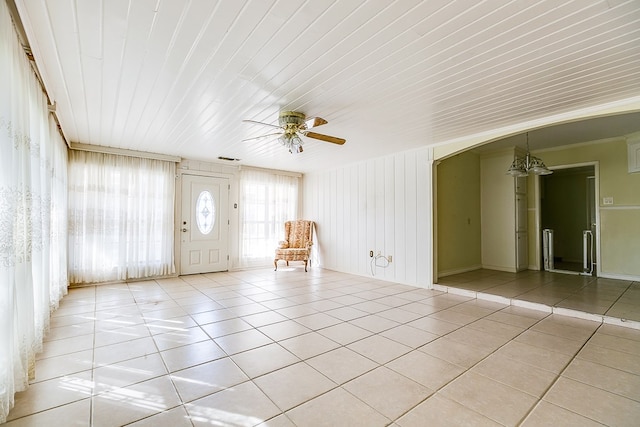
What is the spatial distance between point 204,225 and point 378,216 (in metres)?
3.77

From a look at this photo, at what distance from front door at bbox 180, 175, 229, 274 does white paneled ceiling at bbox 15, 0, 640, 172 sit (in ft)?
7.74

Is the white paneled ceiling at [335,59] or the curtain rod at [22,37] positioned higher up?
the curtain rod at [22,37]

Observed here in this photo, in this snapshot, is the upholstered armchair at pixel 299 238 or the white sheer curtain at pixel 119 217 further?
the upholstered armchair at pixel 299 238

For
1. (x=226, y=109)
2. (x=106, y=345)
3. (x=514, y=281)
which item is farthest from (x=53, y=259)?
(x=514, y=281)

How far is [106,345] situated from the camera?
2.56m

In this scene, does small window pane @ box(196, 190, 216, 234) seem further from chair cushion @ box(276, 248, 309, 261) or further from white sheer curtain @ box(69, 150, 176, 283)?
chair cushion @ box(276, 248, 309, 261)

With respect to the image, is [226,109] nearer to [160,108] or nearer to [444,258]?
[160,108]

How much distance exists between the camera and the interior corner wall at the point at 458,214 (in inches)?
218

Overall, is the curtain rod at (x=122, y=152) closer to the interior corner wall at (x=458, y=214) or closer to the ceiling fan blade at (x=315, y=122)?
the ceiling fan blade at (x=315, y=122)

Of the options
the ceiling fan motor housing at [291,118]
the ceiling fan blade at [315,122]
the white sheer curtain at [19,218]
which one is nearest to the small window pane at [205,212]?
the white sheer curtain at [19,218]

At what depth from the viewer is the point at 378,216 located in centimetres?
563

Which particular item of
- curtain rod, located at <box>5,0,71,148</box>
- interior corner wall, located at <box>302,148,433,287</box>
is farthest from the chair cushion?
curtain rod, located at <box>5,0,71,148</box>

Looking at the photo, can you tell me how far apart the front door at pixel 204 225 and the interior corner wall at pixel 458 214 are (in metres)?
4.61

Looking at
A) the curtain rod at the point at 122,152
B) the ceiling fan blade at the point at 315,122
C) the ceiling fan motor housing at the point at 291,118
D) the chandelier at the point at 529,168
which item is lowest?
the chandelier at the point at 529,168
